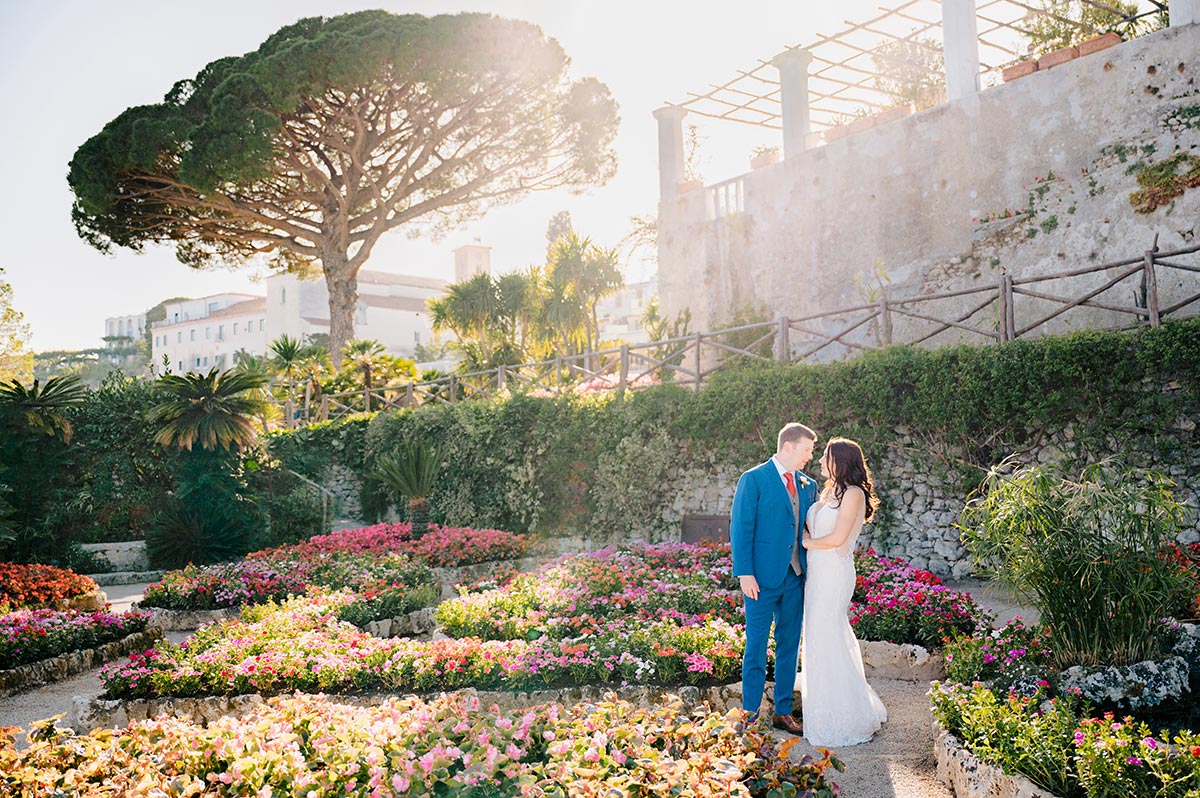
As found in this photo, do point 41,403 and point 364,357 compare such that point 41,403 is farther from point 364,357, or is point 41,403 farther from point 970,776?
point 970,776

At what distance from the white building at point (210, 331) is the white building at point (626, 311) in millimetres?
21484

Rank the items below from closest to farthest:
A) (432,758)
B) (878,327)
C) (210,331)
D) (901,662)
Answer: (432,758), (901,662), (878,327), (210,331)

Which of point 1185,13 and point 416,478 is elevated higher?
point 1185,13

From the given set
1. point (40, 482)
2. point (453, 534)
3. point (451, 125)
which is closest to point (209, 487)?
point (40, 482)

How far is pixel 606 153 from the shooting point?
25.0 m

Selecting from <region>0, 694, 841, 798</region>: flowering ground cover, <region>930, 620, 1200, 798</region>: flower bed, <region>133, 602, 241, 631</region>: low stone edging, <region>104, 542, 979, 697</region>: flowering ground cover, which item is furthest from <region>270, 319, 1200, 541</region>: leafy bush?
<region>0, 694, 841, 798</region>: flowering ground cover

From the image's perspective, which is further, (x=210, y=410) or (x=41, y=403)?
(x=210, y=410)

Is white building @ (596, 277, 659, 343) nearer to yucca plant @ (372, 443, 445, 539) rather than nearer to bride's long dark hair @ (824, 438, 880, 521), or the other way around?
yucca plant @ (372, 443, 445, 539)

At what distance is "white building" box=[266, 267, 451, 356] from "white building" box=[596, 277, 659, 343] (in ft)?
36.9

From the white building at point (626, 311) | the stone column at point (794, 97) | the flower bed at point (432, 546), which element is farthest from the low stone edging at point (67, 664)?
the white building at point (626, 311)

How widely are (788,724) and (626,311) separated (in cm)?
5640

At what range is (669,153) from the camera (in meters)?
18.6

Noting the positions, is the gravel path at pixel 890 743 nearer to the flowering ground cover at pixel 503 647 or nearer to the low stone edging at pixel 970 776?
the low stone edging at pixel 970 776

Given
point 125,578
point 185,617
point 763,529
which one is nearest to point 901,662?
point 763,529
